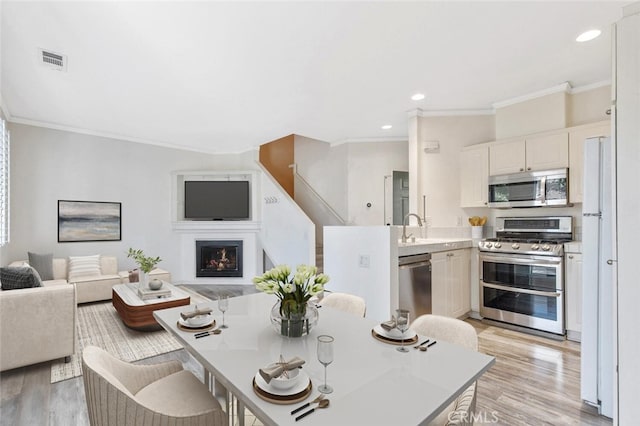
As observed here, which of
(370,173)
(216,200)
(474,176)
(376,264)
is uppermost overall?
(370,173)

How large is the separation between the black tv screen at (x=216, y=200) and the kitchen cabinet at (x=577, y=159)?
16.9 feet

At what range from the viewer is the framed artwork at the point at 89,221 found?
5.14m

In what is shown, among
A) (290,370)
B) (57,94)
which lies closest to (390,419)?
(290,370)

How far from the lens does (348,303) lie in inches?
81.0

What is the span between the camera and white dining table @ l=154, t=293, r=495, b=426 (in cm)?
87

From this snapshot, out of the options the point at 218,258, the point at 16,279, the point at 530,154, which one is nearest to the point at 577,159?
the point at 530,154

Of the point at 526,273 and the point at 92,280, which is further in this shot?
A: the point at 92,280

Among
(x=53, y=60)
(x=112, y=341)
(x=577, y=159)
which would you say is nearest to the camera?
(x=53, y=60)

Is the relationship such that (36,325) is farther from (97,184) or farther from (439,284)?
(439,284)

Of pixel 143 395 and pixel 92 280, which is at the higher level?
pixel 143 395

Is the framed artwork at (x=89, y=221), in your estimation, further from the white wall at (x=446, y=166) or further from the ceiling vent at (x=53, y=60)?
the white wall at (x=446, y=166)

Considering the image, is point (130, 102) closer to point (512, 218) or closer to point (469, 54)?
point (469, 54)

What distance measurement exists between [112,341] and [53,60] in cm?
283

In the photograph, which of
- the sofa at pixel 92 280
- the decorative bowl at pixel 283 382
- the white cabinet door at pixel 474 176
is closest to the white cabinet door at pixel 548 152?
the white cabinet door at pixel 474 176
